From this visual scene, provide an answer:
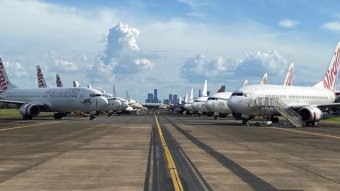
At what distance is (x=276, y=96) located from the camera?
54656 millimetres

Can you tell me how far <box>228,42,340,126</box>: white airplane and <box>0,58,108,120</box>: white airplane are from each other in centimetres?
1903

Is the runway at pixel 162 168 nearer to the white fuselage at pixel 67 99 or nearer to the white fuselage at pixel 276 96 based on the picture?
the white fuselage at pixel 276 96

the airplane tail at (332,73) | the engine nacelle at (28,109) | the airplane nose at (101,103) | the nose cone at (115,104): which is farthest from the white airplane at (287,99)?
the nose cone at (115,104)

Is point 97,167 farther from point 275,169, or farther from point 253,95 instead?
point 253,95

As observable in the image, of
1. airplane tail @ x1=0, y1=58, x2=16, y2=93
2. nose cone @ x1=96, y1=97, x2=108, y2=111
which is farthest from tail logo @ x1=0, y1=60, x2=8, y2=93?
nose cone @ x1=96, y1=97, x2=108, y2=111

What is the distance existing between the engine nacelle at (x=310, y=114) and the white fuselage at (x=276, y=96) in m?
2.24

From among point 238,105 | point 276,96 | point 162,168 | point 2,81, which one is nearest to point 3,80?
point 2,81

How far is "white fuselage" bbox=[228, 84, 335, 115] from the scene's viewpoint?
52438mm

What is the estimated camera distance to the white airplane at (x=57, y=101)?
6406 cm

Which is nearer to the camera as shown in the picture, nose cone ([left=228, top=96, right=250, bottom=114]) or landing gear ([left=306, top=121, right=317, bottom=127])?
landing gear ([left=306, top=121, right=317, bottom=127])

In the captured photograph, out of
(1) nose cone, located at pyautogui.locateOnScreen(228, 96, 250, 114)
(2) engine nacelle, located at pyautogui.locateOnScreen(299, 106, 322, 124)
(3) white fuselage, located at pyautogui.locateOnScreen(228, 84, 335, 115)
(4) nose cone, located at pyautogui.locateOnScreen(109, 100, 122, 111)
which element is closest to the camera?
(2) engine nacelle, located at pyautogui.locateOnScreen(299, 106, 322, 124)

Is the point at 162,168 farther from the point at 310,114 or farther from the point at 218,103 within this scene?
the point at 218,103

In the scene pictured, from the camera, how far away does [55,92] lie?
219 feet

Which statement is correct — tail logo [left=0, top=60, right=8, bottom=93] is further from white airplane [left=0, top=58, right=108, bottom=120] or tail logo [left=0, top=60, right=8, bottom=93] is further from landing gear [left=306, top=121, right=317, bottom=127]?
landing gear [left=306, top=121, right=317, bottom=127]
